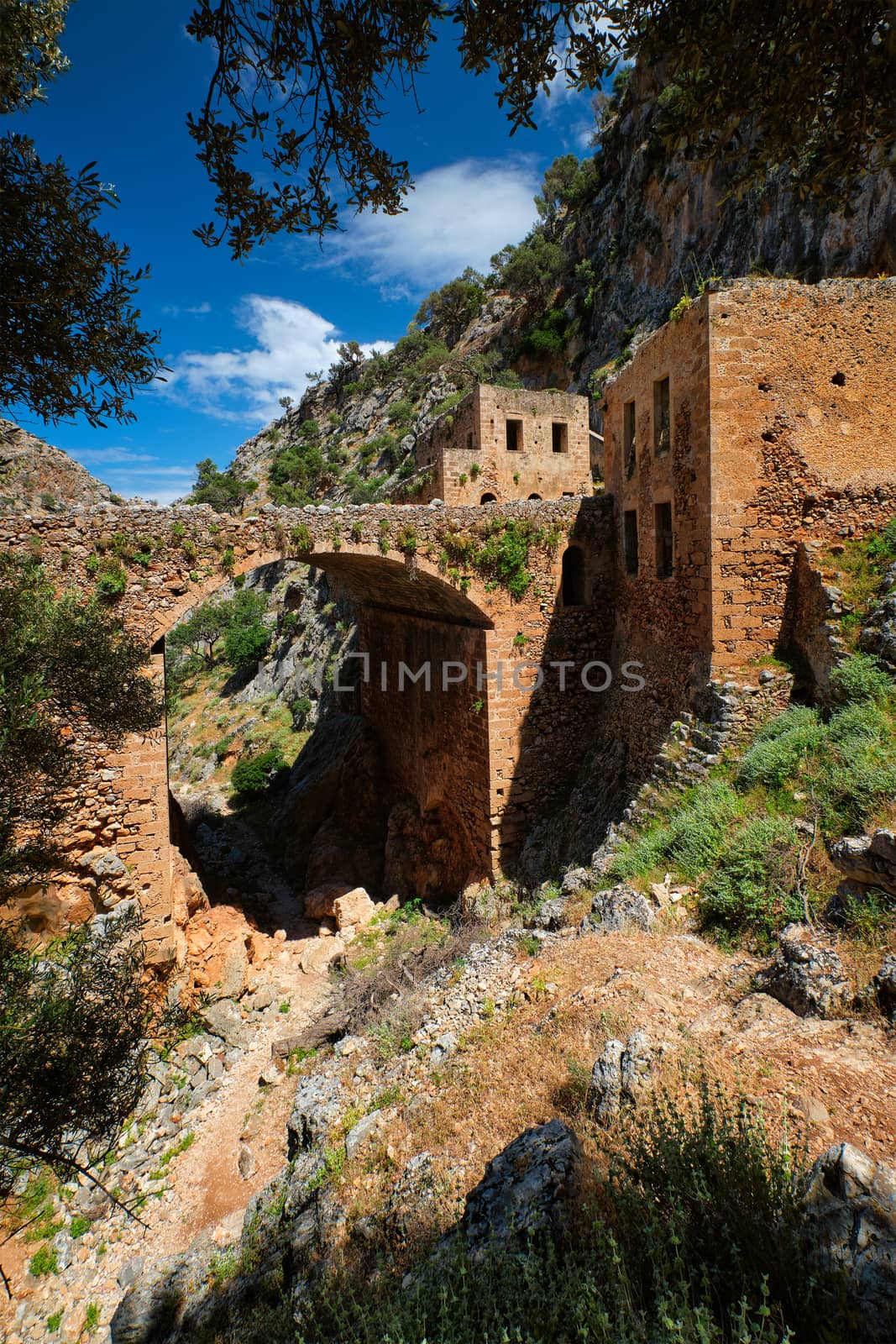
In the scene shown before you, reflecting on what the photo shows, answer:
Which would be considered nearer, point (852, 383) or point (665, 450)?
point (852, 383)

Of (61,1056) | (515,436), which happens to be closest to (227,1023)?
(61,1056)

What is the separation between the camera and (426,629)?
49.8ft

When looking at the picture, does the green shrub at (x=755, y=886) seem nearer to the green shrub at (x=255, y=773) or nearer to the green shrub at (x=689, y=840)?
the green shrub at (x=689, y=840)

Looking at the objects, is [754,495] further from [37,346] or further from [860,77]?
[37,346]

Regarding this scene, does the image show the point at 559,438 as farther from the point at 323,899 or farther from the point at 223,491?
the point at 223,491

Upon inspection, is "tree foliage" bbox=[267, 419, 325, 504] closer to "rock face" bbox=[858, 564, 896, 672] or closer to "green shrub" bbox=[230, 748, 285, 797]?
"green shrub" bbox=[230, 748, 285, 797]

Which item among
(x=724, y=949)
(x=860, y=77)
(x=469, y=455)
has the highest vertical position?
(x=469, y=455)

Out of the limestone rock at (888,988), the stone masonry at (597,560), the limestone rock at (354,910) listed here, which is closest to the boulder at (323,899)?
the limestone rock at (354,910)

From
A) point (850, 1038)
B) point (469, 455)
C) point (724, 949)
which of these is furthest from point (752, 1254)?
point (469, 455)

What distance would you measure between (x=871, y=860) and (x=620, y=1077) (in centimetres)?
267

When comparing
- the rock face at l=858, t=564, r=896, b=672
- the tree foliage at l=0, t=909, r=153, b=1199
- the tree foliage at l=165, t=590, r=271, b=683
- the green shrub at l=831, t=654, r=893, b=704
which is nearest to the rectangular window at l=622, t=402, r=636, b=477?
the rock face at l=858, t=564, r=896, b=672

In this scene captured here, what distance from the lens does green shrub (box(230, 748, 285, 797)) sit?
75.1 feet

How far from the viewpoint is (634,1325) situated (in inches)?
95.4

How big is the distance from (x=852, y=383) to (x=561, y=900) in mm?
8081
